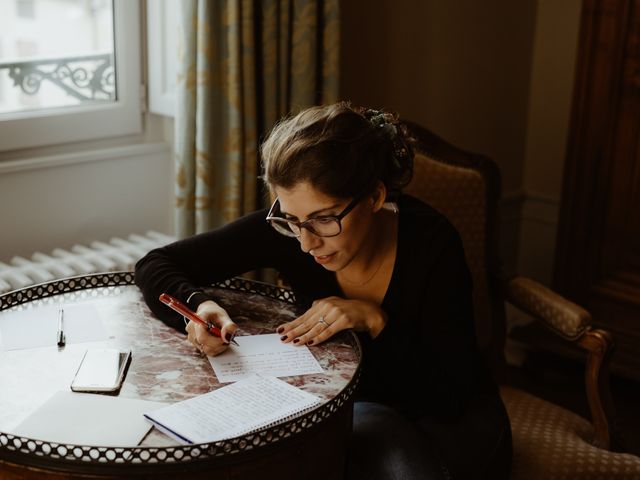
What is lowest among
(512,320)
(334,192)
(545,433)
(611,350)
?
(512,320)

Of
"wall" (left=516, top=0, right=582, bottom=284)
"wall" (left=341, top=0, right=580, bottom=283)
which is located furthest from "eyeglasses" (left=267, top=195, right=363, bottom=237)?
"wall" (left=516, top=0, right=582, bottom=284)

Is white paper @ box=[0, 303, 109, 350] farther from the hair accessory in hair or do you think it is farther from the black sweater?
the hair accessory in hair

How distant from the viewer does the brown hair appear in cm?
163

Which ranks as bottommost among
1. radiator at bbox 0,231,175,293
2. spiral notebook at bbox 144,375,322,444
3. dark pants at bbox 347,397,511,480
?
dark pants at bbox 347,397,511,480

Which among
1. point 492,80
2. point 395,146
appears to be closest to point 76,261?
point 395,146

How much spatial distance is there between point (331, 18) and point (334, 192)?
3.25ft

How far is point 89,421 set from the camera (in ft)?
4.51

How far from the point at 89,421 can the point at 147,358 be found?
253mm

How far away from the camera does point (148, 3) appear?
254 cm

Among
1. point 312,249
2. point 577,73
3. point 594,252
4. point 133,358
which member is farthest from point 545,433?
point 577,73

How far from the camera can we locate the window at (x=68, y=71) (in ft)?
7.77

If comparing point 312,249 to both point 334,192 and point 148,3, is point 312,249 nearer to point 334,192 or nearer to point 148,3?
point 334,192

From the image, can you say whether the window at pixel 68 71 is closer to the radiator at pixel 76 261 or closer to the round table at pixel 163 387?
the radiator at pixel 76 261

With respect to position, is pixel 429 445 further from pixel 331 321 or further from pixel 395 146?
pixel 395 146
